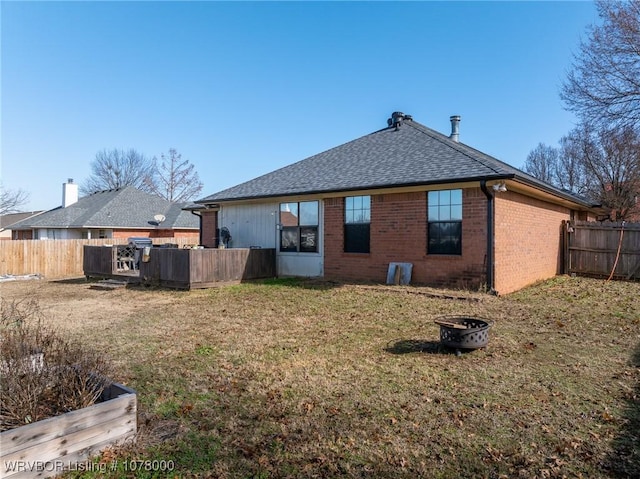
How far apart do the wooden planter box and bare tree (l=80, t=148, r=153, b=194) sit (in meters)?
51.3

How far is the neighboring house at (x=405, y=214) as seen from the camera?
410 inches

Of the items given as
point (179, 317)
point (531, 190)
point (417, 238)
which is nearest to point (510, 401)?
point (179, 317)

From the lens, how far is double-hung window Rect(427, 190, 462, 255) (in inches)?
421

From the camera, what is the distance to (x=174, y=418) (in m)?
3.77

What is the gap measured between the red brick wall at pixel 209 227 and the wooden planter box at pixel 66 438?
15117mm

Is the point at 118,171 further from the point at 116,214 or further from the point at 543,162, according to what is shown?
the point at 543,162

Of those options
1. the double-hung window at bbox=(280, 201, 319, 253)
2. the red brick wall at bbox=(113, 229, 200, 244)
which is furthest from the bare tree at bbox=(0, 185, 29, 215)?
the double-hung window at bbox=(280, 201, 319, 253)

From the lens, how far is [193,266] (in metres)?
12.0

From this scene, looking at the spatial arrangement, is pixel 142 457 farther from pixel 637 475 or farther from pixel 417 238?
pixel 417 238

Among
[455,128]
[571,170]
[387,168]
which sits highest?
[571,170]

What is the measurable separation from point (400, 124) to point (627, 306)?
34.0ft

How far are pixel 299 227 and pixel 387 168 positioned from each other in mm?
3604

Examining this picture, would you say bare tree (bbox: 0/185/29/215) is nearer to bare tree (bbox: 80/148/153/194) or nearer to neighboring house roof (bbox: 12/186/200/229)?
bare tree (bbox: 80/148/153/194)

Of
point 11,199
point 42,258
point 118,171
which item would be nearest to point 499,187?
point 42,258
